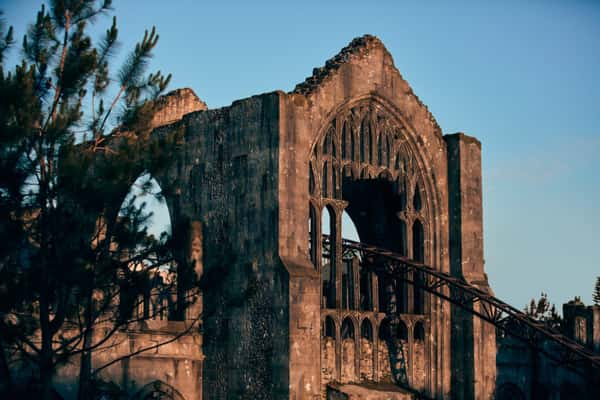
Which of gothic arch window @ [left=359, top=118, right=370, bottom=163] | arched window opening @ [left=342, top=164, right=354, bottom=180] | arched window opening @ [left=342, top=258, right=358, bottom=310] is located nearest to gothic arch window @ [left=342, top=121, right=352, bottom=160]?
arched window opening @ [left=342, top=164, right=354, bottom=180]

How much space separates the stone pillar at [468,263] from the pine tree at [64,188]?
11.9 meters

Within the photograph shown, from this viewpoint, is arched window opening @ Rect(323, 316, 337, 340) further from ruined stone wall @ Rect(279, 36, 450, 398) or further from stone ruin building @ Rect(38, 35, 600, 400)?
ruined stone wall @ Rect(279, 36, 450, 398)

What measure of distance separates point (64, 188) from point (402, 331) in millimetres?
12575

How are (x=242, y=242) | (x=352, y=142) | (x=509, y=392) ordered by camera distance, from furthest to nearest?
1. (x=509, y=392)
2. (x=352, y=142)
3. (x=242, y=242)

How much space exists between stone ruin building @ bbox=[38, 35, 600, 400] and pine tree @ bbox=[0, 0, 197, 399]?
156 cm

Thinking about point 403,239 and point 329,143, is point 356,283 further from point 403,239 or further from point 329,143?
point 329,143

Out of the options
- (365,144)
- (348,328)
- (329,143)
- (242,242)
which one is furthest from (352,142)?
(348,328)

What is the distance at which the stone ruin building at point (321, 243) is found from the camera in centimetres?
2497

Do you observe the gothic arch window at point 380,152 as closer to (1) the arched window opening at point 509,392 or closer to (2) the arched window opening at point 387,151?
(2) the arched window opening at point 387,151

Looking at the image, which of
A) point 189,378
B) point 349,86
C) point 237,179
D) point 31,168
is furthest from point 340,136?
point 31,168

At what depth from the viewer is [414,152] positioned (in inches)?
1188

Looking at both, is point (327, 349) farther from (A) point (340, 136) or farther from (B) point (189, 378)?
(A) point (340, 136)

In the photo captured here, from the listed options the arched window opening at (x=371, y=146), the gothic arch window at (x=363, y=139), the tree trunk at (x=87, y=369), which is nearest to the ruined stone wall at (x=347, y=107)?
the gothic arch window at (x=363, y=139)

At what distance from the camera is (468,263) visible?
3048cm
